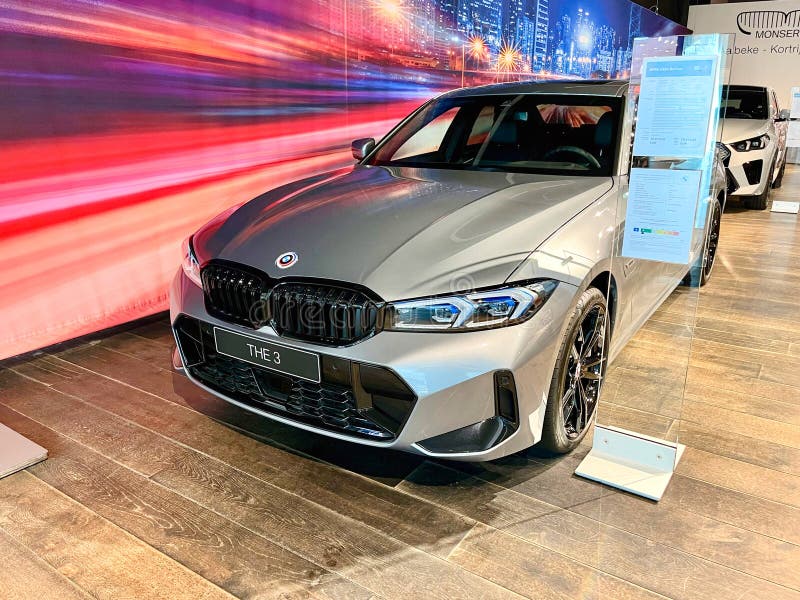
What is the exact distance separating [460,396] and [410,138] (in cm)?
176

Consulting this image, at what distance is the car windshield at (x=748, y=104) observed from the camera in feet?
24.2

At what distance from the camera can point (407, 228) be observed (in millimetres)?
2053

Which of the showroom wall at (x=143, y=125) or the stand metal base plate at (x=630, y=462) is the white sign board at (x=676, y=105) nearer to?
the stand metal base plate at (x=630, y=462)

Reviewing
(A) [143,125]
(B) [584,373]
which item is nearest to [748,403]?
(B) [584,373]

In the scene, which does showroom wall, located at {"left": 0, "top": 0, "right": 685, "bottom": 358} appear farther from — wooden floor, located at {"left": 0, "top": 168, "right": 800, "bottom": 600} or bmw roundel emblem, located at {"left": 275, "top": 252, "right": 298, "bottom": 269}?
bmw roundel emblem, located at {"left": 275, "top": 252, "right": 298, "bottom": 269}

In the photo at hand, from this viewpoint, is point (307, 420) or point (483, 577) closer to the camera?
point (483, 577)

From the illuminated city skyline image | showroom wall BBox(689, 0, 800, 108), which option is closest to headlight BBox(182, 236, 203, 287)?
the illuminated city skyline image

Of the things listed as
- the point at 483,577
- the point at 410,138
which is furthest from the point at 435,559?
the point at 410,138

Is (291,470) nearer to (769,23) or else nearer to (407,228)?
(407,228)

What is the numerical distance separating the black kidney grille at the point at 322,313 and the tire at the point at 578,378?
60 centimetres

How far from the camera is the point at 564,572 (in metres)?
1.72

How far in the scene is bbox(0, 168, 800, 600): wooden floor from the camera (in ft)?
5.57

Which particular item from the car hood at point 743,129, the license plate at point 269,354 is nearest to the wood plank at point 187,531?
the license plate at point 269,354

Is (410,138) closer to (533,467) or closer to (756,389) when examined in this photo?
(533,467)
